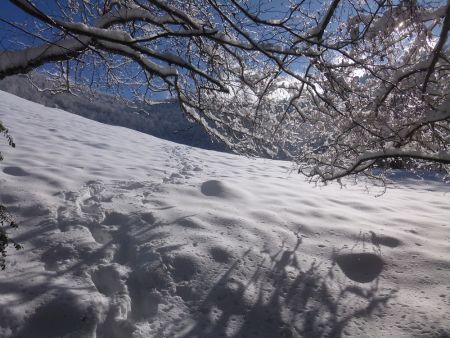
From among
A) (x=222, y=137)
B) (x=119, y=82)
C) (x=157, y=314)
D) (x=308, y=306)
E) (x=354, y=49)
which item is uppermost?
(x=354, y=49)

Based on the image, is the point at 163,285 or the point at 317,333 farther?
the point at 163,285

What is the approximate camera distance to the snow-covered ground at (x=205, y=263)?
243 cm

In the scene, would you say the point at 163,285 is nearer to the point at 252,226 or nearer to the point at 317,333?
the point at 317,333

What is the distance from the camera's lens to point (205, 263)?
3125mm

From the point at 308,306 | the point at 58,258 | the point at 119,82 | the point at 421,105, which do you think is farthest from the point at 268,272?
the point at 119,82

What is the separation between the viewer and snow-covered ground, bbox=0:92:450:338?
243cm

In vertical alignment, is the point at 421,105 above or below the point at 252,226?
above

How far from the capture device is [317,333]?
7.93 ft

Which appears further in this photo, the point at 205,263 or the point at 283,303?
the point at 205,263

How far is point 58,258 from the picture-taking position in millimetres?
3023

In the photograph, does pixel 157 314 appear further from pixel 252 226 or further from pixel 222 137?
pixel 222 137

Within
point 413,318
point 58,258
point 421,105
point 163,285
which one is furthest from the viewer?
point 421,105

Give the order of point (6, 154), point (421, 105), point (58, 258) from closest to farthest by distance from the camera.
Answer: point (58, 258), point (421, 105), point (6, 154)

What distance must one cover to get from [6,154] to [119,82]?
9.17 feet
